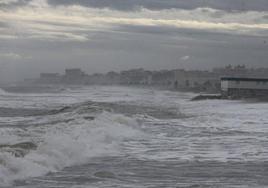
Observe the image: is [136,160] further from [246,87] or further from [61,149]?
[246,87]

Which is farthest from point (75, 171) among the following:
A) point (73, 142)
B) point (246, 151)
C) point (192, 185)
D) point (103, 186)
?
point (246, 151)

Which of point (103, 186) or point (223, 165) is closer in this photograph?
point (103, 186)

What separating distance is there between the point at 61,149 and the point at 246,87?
54.9 meters

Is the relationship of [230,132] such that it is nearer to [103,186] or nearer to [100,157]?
[100,157]

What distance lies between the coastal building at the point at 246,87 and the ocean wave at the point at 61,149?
44.1 m

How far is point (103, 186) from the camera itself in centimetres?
1077

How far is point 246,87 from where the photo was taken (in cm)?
6762

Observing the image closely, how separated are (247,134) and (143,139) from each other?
14.7 feet

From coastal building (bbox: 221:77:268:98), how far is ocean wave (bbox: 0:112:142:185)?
4409 cm

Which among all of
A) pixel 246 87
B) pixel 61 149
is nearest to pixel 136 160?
pixel 61 149

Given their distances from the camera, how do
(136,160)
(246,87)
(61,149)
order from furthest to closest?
(246,87)
(61,149)
(136,160)

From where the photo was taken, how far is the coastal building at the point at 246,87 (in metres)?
66.5

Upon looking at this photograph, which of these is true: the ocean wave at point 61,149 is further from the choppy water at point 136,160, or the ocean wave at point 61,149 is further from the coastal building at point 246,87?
the coastal building at point 246,87

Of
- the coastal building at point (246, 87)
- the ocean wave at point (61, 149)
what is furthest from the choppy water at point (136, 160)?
the coastal building at point (246, 87)
